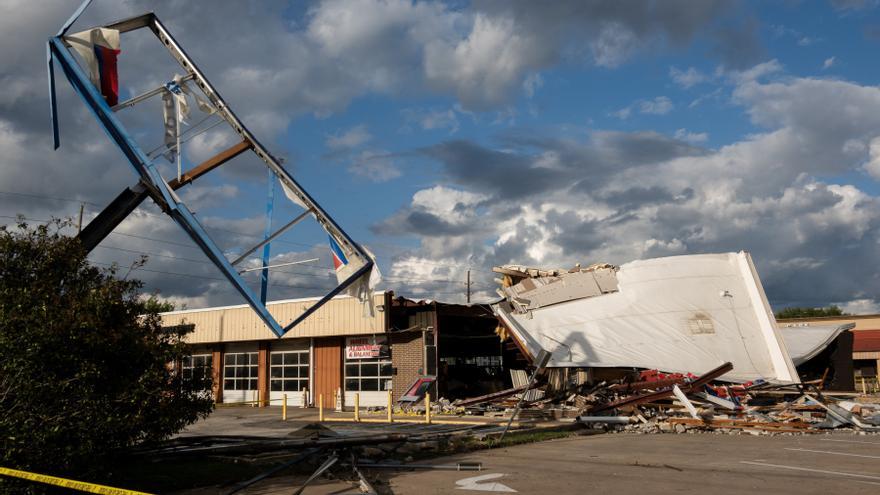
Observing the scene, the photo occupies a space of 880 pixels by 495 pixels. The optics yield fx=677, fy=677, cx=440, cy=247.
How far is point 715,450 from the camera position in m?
14.2

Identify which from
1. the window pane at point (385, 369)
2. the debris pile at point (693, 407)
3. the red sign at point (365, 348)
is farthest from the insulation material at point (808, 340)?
the red sign at point (365, 348)

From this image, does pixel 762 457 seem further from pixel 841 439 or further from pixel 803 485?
pixel 841 439

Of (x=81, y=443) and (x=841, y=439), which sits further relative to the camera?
(x=841, y=439)

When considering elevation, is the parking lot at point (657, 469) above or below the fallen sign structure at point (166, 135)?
below

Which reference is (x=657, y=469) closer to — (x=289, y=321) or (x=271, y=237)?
(x=271, y=237)

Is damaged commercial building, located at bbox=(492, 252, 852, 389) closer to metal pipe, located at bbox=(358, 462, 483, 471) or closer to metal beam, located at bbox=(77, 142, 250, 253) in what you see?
metal pipe, located at bbox=(358, 462, 483, 471)

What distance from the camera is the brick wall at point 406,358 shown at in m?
30.3

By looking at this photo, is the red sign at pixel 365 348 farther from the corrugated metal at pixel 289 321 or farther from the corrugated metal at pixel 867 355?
the corrugated metal at pixel 867 355

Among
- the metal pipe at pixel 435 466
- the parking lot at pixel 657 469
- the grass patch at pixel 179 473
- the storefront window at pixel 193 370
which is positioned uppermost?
the storefront window at pixel 193 370

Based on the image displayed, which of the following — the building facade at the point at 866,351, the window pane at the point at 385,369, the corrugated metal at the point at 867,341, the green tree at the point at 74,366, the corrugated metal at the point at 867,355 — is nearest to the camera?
the green tree at the point at 74,366

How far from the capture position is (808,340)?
98.6 feet

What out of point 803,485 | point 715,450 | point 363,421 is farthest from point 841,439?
point 363,421

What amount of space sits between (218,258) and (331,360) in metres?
20.5

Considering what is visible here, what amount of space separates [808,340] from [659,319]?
7.99m
